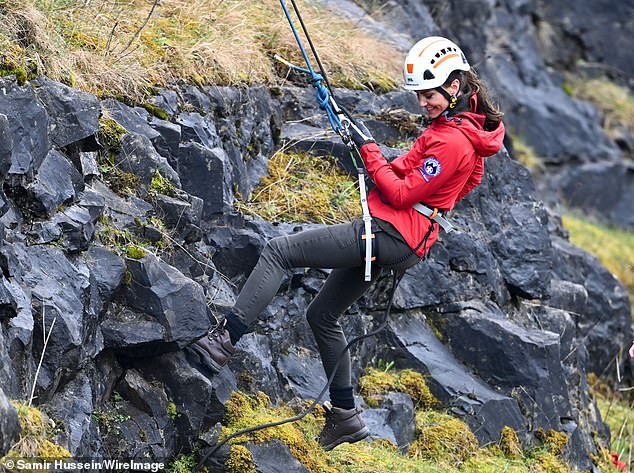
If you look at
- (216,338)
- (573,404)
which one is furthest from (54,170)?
(573,404)

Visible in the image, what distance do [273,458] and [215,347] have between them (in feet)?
2.56

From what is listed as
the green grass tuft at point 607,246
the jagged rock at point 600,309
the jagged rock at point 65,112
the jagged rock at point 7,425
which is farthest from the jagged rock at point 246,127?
the green grass tuft at point 607,246

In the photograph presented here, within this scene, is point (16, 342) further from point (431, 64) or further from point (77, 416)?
point (431, 64)

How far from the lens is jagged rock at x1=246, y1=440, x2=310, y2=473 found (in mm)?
5495

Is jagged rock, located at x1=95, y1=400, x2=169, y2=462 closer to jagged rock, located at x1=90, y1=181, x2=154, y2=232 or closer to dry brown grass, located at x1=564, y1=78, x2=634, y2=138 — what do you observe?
jagged rock, located at x1=90, y1=181, x2=154, y2=232

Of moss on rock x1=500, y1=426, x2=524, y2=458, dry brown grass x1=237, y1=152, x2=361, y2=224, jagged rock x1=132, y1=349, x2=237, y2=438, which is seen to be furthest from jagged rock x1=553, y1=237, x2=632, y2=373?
jagged rock x1=132, y1=349, x2=237, y2=438

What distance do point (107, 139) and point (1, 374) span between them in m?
2.20

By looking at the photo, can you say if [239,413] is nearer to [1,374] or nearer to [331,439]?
[331,439]

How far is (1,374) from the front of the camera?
4.30m

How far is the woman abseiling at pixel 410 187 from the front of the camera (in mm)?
5344

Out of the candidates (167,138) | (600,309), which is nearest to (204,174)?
(167,138)

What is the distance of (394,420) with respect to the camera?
276 inches

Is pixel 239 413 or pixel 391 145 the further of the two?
pixel 391 145

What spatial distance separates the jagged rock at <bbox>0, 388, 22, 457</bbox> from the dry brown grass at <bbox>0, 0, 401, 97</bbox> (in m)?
2.29
